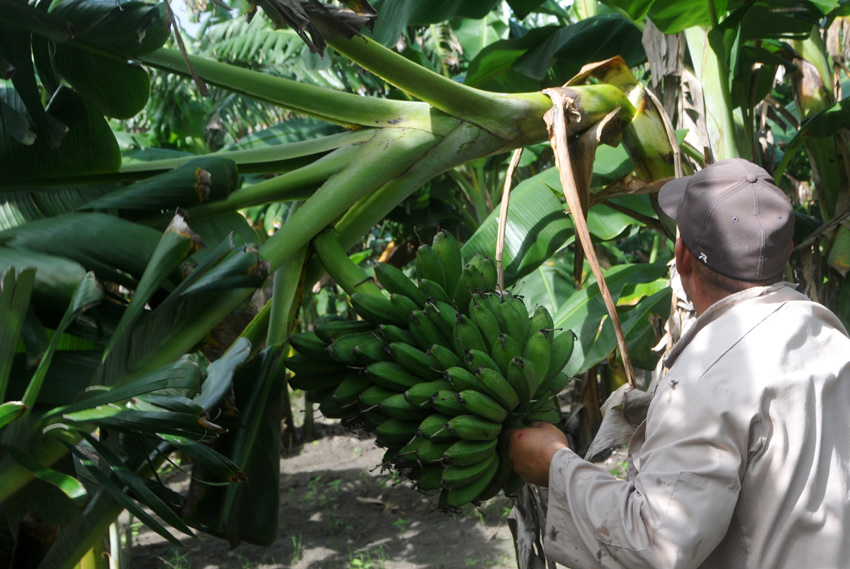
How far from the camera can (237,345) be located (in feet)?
3.95

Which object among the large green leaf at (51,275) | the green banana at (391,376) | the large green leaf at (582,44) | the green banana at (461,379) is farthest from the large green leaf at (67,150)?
the large green leaf at (582,44)

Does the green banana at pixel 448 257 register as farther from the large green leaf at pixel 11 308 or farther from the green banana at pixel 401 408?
the large green leaf at pixel 11 308

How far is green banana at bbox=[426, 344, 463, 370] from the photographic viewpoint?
1.17 metres

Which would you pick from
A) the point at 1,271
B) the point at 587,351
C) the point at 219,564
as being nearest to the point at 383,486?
the point at 219,564

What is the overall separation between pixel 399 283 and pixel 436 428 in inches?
11.1

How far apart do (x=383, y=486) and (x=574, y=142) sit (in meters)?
3.85

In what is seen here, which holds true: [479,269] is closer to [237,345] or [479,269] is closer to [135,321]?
[237,345]

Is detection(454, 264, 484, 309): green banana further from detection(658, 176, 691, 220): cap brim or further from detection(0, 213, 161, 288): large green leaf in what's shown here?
detection(0, 213, 161, 288): large green leaf

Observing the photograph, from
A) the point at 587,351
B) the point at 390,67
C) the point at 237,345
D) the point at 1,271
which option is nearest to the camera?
the point at 1,271

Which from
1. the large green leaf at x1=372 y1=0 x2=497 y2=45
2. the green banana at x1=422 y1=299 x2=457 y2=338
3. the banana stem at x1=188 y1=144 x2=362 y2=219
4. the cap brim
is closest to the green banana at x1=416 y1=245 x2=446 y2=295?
the green banana at x1=422 y1=299 x2=457 y2=338

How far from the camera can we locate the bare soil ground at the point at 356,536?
3.89 m

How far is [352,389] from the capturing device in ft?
4.11

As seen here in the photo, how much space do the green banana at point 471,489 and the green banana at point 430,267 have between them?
0.33 meters

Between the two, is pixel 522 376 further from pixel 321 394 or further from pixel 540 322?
pixel 321 394
